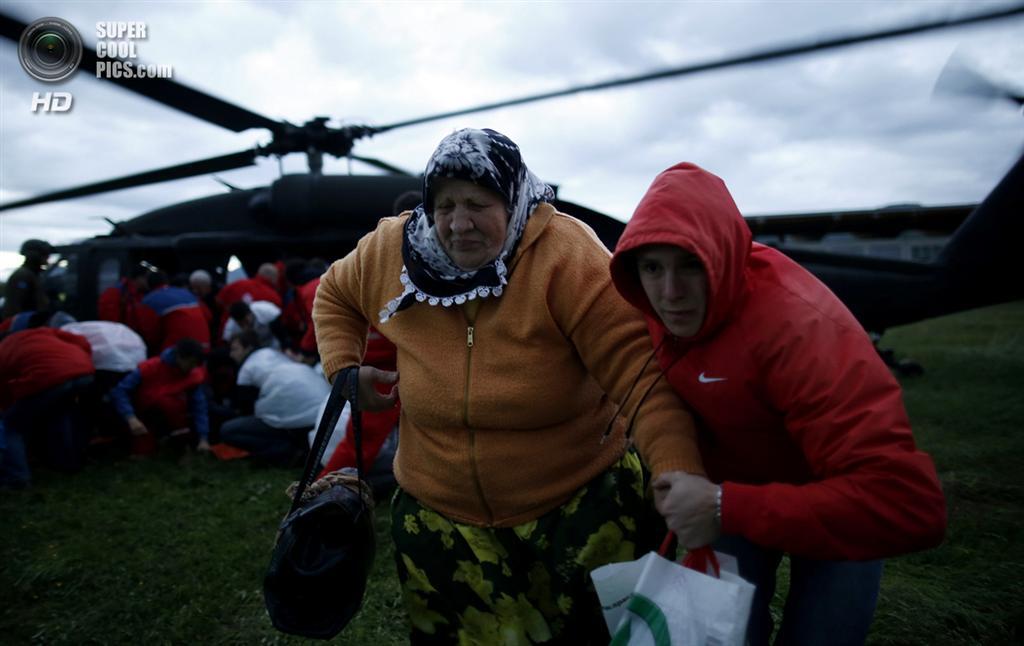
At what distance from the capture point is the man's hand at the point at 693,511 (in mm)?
1269

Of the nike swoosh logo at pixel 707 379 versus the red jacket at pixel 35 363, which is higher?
the nike swoosh logo at pixel 707 379

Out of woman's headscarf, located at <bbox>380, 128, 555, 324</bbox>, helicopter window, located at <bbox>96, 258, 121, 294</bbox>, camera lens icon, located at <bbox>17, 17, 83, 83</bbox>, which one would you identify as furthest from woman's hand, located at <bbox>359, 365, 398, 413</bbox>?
helicopter window, located at <bbox>96, 258, 121, 294</bbox>

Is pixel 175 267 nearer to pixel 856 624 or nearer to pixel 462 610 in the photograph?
pixel 462 610

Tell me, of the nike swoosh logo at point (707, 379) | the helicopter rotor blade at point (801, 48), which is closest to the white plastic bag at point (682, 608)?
the nike swoosh logo at point (707, 379)

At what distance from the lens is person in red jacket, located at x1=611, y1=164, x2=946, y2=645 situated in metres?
1.13

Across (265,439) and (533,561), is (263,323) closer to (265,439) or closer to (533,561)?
(265,439)

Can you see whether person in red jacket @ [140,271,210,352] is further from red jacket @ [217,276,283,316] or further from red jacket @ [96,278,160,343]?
red jacket @ [217,276,283,316]

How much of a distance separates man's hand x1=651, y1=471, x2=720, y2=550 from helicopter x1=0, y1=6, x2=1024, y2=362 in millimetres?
2857

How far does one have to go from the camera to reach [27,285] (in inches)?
257

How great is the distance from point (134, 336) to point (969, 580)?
20.9 ft

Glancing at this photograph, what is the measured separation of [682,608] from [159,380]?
18.1 feet

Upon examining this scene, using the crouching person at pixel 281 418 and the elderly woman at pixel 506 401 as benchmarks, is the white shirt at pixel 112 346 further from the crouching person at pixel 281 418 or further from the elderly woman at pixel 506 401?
the elderly woman at pixel 506 401

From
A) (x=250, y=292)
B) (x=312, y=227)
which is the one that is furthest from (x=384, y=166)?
(x=250, y=292)

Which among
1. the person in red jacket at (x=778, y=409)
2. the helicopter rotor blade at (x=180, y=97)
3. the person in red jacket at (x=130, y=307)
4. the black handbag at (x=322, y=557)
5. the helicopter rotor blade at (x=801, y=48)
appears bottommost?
the person in red jacket at (x=130, y=307)
